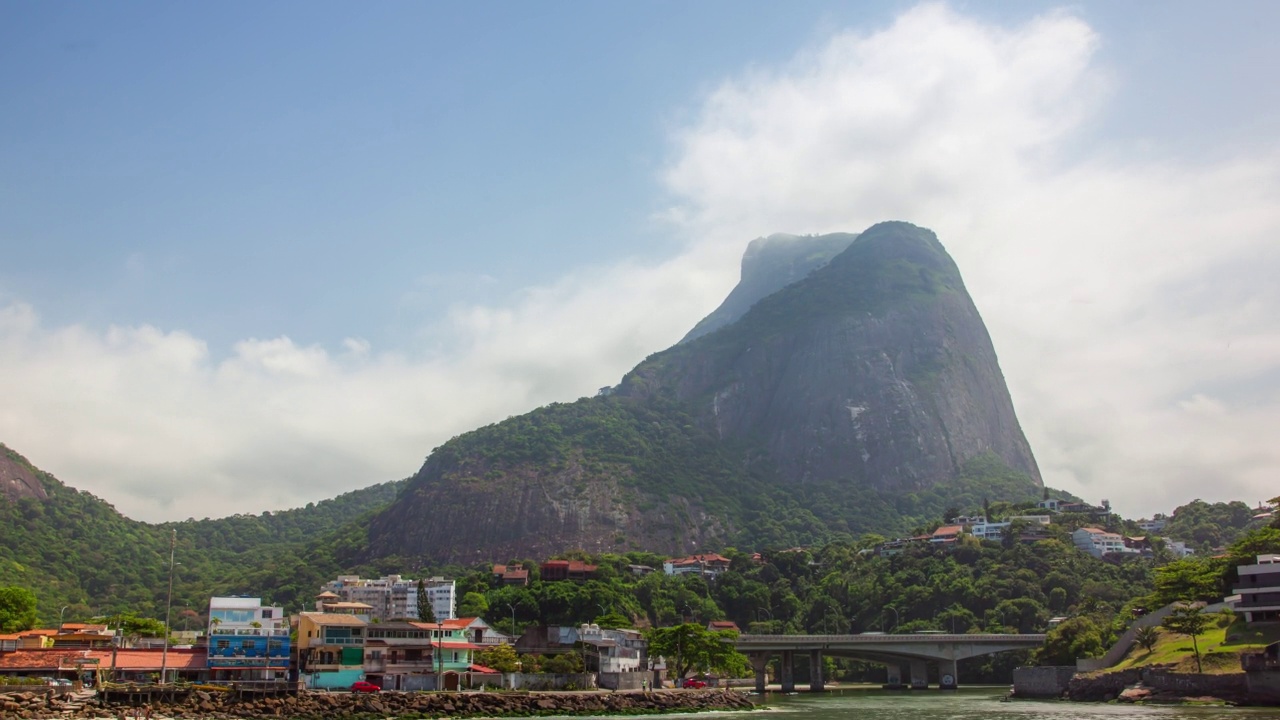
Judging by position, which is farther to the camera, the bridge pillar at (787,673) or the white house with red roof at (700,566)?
the white house with red roof at (700,566)

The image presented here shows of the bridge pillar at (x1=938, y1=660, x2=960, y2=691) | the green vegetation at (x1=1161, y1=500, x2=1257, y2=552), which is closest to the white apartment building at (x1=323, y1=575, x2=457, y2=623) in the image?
the bridge pillar at (x1=938, y1=660, x2=960, y2=691)

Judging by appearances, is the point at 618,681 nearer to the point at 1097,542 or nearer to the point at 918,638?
the point at 918,638

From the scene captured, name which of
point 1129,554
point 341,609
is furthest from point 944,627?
point 341,609

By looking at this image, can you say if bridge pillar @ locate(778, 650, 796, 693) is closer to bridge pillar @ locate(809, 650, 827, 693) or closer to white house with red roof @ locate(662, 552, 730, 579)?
bridge pillar @ locate(809, 650, 827, 693)

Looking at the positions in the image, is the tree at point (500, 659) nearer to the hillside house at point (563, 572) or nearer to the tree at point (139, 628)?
the tree at point (139, 628)

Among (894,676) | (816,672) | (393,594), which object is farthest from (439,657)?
(393,594)

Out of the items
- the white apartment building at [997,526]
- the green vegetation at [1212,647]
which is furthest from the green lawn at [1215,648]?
the white apartment building at [997,526]

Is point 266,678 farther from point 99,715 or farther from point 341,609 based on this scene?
point 341,609
